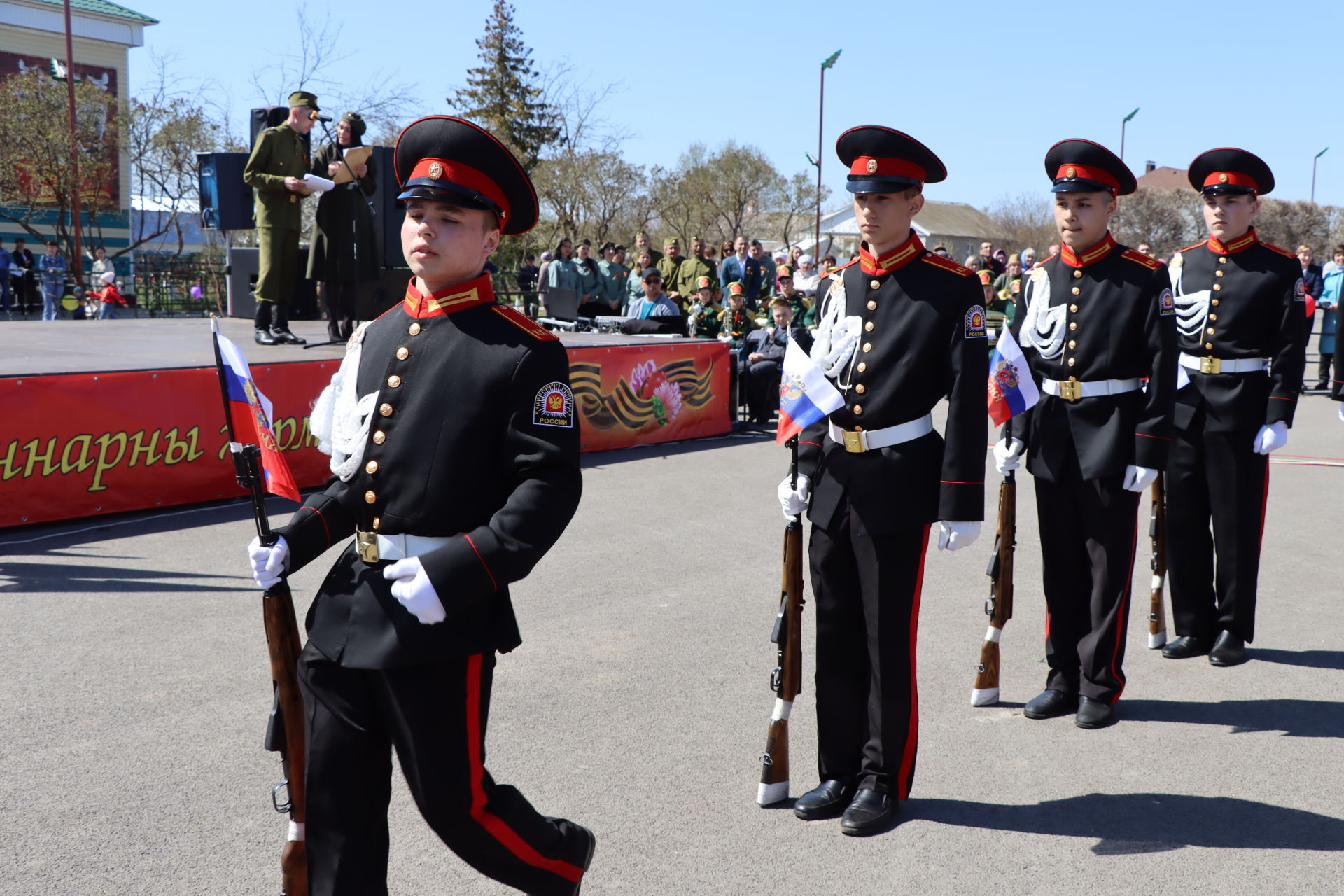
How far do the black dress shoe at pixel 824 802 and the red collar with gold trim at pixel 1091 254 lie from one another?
228cm

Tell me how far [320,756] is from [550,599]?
3657mm

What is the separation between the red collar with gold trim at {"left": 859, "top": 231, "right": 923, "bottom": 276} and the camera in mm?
3762

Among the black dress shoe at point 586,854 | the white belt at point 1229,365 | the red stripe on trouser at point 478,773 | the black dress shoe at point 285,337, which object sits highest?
the white belt at point 1229,365

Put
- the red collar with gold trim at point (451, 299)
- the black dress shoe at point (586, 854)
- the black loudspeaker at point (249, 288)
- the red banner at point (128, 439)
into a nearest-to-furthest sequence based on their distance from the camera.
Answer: the red collar with gold trim at point (451, 299) < the black dress shoe at point (586, 854) < the red banner at point (128, 439) < the black loudspeaker at point (249, 288)

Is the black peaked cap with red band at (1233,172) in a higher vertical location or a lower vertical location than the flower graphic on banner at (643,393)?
higher

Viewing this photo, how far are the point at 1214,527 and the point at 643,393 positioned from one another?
284 inches

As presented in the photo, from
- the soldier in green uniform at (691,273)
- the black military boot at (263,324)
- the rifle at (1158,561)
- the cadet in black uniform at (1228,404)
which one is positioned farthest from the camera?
the soldier in green uniform at (691,273)

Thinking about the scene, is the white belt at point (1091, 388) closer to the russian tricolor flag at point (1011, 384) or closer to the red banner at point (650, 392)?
the russian tricolor flag at point (1011, 384)

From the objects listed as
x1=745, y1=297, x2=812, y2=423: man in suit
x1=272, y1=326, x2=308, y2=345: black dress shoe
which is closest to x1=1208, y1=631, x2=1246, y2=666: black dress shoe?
x1=272, y1=326, x2=308, y2=345: black dress shoe

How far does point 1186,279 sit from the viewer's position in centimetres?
570

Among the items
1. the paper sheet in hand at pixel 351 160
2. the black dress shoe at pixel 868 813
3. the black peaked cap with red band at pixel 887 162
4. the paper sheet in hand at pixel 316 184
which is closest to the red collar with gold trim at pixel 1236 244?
the black peaked cap with red band at pixel 887 162

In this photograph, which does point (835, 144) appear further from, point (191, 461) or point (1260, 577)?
point (191, 461)

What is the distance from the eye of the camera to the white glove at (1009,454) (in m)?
4.82

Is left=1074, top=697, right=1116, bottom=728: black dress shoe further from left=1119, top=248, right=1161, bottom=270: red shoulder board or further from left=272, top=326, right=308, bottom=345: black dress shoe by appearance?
left=272, top=326, right=308, bottom=345: black dress shoe
